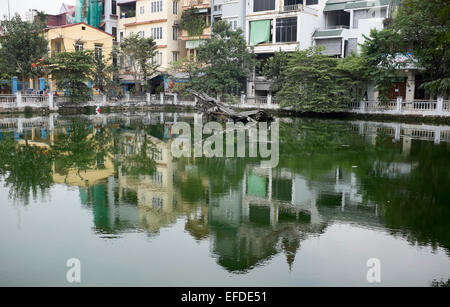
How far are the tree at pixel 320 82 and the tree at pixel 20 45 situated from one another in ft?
58.2

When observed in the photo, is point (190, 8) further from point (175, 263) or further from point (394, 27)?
point (175, 263)

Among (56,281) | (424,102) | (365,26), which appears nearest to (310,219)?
(56,281)

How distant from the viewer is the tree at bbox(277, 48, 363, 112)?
1135 inches

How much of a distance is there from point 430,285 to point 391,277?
17.0 inches

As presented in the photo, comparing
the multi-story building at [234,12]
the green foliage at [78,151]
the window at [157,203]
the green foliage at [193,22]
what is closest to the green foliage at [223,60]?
the multi-story building at [234,12]

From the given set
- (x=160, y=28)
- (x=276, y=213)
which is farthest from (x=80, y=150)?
(x=160, y=28)

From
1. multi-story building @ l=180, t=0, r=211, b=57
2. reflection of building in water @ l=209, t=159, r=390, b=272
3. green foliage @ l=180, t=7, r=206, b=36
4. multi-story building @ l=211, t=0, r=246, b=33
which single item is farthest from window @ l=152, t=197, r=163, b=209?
green foliage @ l=180, t=7, r=206, b=36

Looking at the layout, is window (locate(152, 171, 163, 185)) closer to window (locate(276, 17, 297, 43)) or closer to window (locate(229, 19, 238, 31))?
window (locate(276, 17, 297, 43))

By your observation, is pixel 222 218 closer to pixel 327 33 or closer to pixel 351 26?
pixel 327 33

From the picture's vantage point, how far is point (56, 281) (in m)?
5.23

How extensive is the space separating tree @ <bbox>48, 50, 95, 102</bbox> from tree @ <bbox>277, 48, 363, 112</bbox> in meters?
14.7

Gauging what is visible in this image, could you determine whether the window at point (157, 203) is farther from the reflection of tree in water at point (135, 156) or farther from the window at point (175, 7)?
the window at point (175, 7)

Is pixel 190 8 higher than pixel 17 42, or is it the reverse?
pixel 190 8

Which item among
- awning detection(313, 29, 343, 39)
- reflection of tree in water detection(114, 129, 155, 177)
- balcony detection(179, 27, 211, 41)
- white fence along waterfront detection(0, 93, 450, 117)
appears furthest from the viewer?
balcony detection(179, 27, 211, 41)
